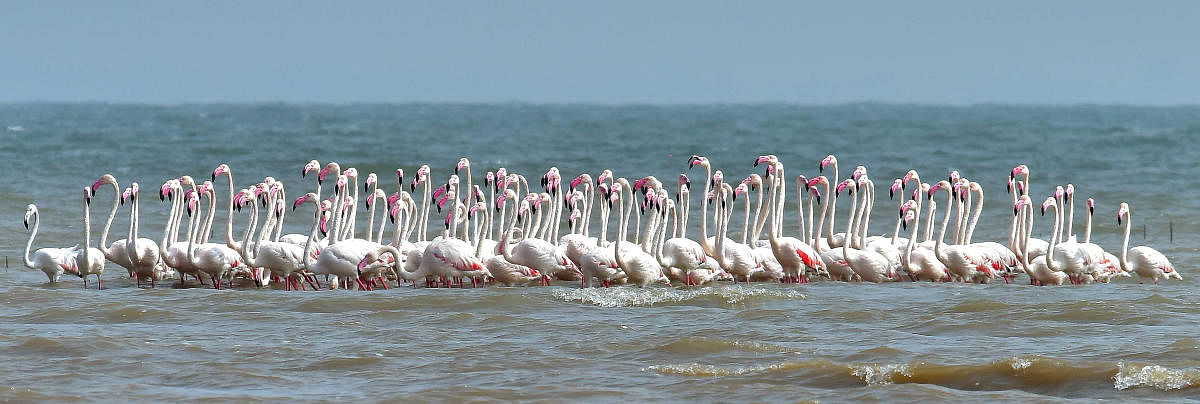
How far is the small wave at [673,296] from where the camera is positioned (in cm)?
1176

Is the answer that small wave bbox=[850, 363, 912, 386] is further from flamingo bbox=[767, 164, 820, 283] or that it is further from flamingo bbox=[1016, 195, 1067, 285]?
flamingo bbox=[1016, 195, 1067, 285]

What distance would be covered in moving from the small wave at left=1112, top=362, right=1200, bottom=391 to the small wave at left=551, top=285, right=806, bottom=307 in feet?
11.9

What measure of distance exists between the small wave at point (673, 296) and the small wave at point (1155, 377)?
11.9ft

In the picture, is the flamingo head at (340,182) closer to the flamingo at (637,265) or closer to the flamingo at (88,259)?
the flamingo at (88,259)

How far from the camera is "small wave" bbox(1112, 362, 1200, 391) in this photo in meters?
8.27

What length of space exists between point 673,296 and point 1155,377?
4.33 meters

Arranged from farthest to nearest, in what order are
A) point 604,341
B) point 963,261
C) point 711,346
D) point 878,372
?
1. point 963,261
2. point 604,341
3. point 711,346
4. point 878,372

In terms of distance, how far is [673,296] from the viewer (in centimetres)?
1203

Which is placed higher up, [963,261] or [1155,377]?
[963,261]

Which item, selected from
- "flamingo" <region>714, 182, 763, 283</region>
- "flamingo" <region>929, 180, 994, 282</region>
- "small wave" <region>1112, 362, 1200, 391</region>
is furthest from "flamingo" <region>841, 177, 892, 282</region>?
"small wave" <region>1112, 362, 1200, 391</region>

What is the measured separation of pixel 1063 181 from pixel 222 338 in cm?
2000

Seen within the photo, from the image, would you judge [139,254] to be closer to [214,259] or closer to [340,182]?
[214,259]

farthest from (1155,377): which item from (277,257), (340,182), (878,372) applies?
(340,182)

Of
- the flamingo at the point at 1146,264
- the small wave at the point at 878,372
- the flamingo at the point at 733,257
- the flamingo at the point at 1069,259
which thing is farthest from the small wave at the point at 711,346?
the flamingo at the point at 1146,264
